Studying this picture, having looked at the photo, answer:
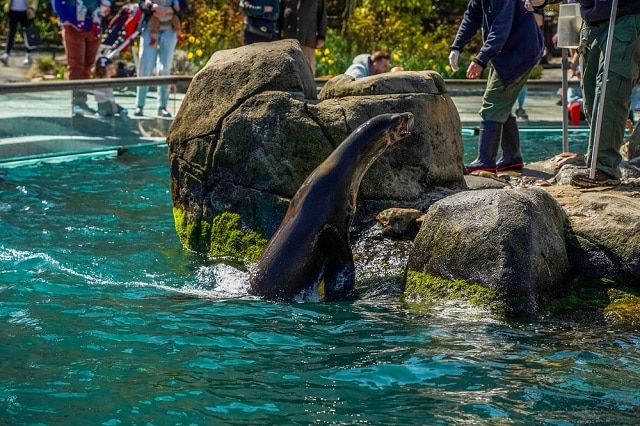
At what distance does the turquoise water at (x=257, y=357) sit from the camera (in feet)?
16.9

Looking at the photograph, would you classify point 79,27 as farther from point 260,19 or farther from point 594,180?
point 594,180

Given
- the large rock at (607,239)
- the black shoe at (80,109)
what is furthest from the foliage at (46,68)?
the large rock at (607,239)

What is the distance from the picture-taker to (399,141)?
26.7 ft

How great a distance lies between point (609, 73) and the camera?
8.30 m

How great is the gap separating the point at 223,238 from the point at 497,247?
2.54m

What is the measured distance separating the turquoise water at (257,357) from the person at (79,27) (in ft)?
21.8

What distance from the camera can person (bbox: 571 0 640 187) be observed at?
821cm

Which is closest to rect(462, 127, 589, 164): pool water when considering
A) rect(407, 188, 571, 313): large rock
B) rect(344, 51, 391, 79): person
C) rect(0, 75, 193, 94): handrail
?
rect(344, 51, 391, 79): person

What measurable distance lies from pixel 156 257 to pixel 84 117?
5231 millimetres

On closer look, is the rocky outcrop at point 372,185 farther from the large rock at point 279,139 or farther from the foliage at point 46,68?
the foliage at point 46,68

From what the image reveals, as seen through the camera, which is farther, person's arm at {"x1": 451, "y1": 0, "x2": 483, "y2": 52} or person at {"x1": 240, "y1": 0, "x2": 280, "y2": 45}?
person at {"x1": 240, "y1": 0, "x2": 280, "y2": 45}

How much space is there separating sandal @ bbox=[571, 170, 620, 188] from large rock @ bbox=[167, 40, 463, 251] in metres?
0.88

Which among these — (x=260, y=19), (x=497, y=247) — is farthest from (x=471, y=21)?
(x=260, y=19)

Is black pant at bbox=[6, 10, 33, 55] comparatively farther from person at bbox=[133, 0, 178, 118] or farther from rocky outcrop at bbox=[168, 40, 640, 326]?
rocky outcrop at bbox=[168, 40, 640, 326]
